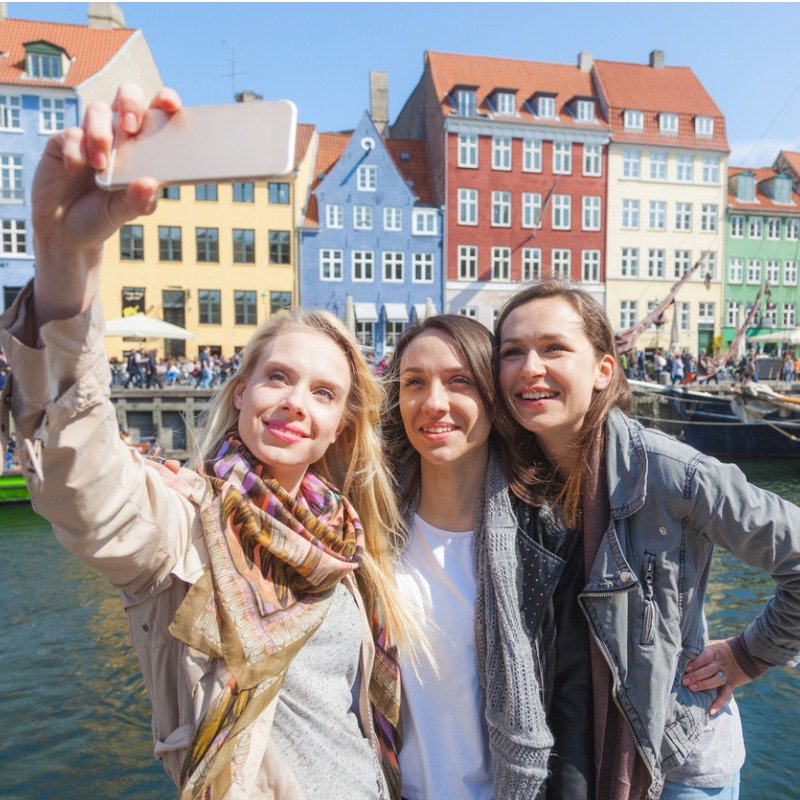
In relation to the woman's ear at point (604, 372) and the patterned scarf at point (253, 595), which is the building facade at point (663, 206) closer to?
the woman's ear at point (604, 372)

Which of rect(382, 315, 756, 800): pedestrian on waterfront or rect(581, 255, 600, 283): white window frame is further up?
rect(581, 255, 600, 283): white window frame

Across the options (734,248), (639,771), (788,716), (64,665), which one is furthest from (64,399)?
(734,248)

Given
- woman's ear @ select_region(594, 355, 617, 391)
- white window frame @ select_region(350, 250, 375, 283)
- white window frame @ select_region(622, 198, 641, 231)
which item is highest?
white window frame @ select_region(622, 198, 641, 231)

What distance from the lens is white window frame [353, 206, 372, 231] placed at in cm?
3362

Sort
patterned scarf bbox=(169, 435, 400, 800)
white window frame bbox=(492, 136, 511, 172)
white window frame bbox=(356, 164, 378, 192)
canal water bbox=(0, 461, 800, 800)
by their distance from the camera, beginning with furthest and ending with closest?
white window frame bbox=(492, 136, 511, 172), white window frame bbox=(356, 164, 378, 192), canal water bbox=(0, 461, 800, 800), patterned scarf bbox=(169, 435, 400, 800)

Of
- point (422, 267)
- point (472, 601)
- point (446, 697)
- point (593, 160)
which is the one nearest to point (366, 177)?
point (422, 267)

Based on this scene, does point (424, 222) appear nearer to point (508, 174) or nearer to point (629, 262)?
point (508, 174)

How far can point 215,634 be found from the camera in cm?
160

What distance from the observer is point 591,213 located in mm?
36594

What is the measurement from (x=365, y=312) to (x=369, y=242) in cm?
320

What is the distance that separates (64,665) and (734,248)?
38986mm

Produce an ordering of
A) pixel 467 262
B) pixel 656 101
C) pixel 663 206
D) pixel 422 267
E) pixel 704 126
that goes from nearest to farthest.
A: pixel 422 267 → pixel 467 262 → pixel 663 206 → pixel 656 101 → pixel 704 126

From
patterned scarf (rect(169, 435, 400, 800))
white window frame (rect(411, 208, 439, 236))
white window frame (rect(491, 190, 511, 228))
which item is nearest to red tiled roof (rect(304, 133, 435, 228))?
white window frame (rect(411, 208, 439, 236))

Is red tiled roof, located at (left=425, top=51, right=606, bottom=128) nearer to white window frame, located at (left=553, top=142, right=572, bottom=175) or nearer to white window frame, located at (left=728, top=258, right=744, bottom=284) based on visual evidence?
white window frame, located at (left=553, top=142, right=572, bottom=175)
